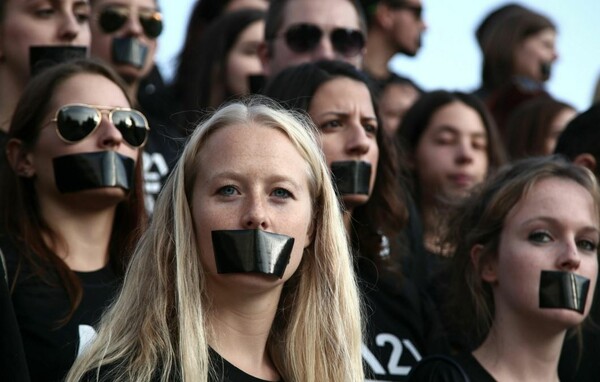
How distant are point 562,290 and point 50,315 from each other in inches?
72.0

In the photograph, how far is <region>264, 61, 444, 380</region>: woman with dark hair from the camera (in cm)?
517

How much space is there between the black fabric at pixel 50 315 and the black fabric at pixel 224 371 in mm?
757

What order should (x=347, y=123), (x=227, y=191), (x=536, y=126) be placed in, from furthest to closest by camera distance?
(x=536, y=126) < (x=347, y=123) < (x=227, y=191)

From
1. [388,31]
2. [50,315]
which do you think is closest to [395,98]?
[388,31]

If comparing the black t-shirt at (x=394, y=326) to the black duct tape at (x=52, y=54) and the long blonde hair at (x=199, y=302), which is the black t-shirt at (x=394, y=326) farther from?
the black duct tape at (x=52, y=54)

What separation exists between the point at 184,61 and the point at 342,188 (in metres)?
2.45

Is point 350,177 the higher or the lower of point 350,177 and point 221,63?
the lower

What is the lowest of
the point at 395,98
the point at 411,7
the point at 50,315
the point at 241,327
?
the point at 50,315

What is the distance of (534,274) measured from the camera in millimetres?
4797

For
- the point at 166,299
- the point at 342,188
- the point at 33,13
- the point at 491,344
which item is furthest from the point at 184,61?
the point at 166,299

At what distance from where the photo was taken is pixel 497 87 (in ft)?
26.8

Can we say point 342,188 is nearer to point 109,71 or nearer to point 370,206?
point 370,206

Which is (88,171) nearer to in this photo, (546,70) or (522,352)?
(522,352)

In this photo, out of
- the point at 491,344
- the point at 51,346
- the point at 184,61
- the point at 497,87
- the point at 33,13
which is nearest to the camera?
the point at 51,346
